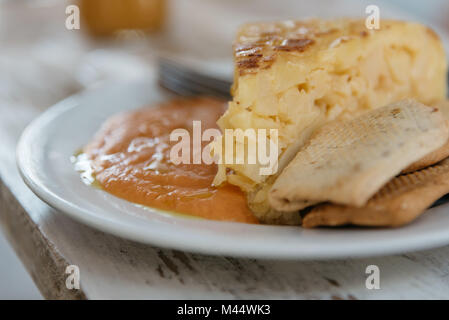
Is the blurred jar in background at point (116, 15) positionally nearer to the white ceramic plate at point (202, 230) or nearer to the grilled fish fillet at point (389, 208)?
the white ceramic plate at point (202, 230)

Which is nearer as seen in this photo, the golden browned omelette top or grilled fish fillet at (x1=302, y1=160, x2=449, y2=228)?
grilled fish fillet at (x1=302, y1=160, x2=449, y2=228)

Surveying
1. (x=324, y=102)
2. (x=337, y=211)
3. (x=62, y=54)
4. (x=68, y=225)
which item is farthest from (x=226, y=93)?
(x=62, y=54)

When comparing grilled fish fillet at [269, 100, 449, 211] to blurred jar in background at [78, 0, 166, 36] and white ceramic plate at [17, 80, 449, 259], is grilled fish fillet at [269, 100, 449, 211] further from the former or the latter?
blurred jar in background at [78, 0, 166, 36]

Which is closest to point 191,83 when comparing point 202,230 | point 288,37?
point 288,37

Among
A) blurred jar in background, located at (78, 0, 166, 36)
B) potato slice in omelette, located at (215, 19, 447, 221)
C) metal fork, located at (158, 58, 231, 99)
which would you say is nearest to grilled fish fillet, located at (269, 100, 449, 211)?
potato slice in omelette, located at (215, 19, 447, 221)

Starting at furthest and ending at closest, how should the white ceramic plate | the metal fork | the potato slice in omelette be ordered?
the metal fork < the potato slice in omelette < the white ceramic plate

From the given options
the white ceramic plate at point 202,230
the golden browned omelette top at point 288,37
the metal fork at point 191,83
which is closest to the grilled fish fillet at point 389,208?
the white ceramic plate at point 202,230

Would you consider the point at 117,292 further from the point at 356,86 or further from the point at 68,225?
the point at 356,86
